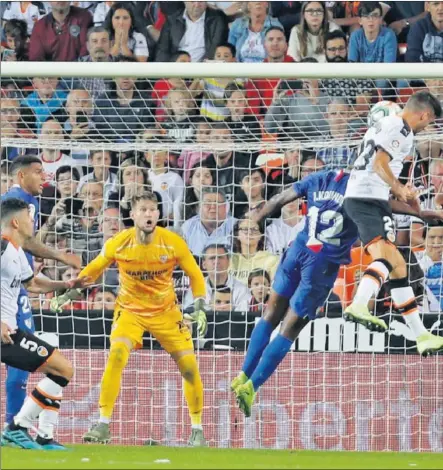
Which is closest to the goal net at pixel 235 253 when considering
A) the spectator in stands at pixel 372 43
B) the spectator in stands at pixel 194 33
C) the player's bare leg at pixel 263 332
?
the player's bare leg at pixel 263 332

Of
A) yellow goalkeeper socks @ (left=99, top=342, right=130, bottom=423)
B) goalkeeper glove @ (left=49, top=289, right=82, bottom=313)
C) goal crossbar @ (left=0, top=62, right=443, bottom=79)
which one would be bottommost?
yellow goalkeeper socks @ (left=99, top=342, right=130, bottom=423)

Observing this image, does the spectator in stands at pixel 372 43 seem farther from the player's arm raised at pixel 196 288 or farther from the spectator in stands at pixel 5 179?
the player's arm raised at pixel 196 288

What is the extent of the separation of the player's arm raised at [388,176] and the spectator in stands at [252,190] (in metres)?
2.08

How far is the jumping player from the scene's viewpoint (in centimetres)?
850

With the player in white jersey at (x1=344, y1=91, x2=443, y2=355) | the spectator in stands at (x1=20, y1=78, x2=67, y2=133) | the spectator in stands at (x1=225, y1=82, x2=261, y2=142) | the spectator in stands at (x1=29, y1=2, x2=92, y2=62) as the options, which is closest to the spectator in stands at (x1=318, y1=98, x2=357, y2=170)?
the spectator in stands at (x1=225, y1=82, x2=261, y2=142)

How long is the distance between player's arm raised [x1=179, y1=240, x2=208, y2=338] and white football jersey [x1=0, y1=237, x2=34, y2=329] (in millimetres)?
1232

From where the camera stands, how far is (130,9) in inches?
460

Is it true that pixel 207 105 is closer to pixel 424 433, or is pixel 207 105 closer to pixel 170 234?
pixel 170 234

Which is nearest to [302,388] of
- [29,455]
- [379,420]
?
[379,420]

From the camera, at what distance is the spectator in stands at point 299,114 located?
9.16m

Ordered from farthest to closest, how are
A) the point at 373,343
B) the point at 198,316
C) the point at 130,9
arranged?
the point at 130,9
the point at 373,343
the point at 198,316

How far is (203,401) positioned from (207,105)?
2493mm

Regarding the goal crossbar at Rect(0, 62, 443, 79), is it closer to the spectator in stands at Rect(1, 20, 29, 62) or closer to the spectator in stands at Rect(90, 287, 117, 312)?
the spectator in stands at Rect(90, 287, 117, 312)

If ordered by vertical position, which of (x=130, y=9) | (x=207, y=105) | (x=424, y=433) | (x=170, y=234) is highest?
(x=130, y=9)
